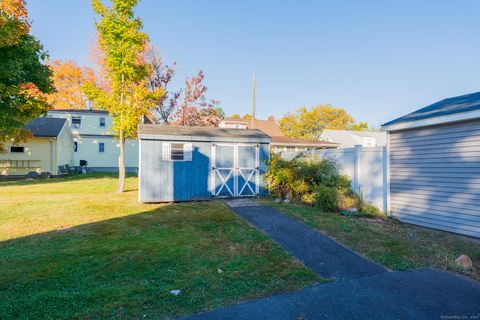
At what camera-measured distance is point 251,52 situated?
20016 millimetres

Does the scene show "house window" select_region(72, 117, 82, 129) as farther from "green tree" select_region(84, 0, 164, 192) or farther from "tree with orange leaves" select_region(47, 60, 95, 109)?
"green tree" select_region(84, 0, 164, 192)

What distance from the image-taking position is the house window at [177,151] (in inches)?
370

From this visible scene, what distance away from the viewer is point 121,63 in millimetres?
11656

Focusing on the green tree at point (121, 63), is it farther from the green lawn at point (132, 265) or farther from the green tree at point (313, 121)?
the green tree at point (313, 121)

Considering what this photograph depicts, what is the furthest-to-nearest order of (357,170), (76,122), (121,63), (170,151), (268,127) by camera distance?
(268,127) → (76,122) → (121,63) → (170,151) → (357,170)

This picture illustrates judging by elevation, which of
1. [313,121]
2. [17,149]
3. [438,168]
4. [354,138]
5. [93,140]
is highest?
[313,121]

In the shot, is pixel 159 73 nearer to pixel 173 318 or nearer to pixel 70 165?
pixel 70 165

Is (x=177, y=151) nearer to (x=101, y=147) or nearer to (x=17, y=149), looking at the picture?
(x=17, y=149)

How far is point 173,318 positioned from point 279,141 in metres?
22.6

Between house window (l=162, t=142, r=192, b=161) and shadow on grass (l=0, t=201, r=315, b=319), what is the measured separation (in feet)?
11.4

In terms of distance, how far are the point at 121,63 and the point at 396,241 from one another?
12533 millimetres

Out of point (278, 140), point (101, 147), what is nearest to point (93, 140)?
point (101, 147)

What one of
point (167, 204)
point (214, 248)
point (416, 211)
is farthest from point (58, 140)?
point (416, 211)

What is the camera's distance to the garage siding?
5.60 meters
